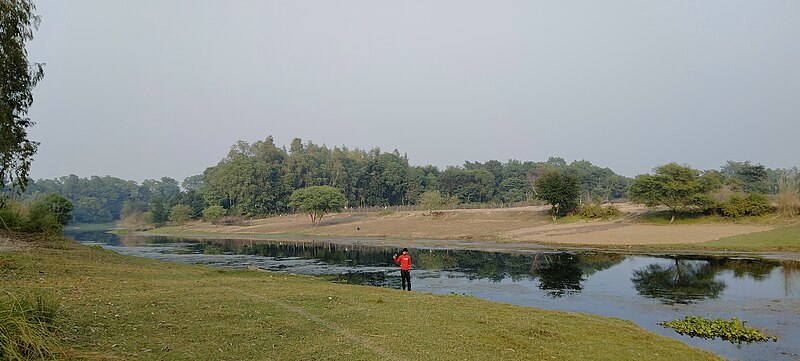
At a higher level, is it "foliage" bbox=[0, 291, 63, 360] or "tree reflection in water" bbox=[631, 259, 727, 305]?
"foliage" bbox=[0, 291, 63, 360]

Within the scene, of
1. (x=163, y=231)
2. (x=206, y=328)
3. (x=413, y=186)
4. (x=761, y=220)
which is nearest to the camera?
(x=206, y=328)

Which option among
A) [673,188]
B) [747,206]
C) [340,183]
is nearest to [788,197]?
[747,206]

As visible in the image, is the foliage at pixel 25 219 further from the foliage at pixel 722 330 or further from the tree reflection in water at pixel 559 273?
the foliage at pixel 722 330

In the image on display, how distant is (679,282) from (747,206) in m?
37.2

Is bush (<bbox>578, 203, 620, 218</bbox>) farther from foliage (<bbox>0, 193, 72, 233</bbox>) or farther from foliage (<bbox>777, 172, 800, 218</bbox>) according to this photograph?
foliage (<bbox>0, 193, 72, 233</bbox>)

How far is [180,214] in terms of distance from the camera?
134 m

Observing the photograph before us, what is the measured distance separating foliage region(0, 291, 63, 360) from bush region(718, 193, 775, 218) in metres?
67.4

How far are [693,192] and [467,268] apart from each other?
4051 cm

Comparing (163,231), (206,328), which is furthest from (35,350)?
(163,231)

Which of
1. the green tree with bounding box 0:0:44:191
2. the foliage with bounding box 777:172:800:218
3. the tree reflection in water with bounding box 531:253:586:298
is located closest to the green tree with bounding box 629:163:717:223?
the foliage with bounding box 777:172:800:218

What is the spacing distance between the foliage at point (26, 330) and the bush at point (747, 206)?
67.4 meters

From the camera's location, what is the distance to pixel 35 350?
7297mm

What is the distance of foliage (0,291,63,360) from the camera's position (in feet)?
22.8

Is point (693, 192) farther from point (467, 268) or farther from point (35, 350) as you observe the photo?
point (35, 350)
